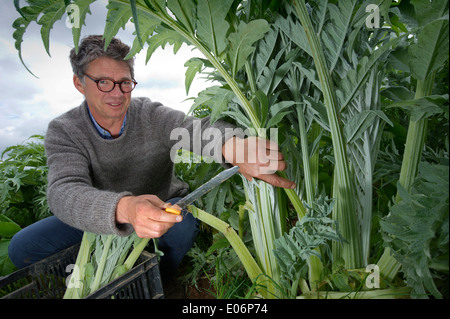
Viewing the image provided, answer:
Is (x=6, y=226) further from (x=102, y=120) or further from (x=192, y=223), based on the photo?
(x=192, y=223)

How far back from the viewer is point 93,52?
99cm

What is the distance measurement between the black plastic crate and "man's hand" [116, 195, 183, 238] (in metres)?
0.18

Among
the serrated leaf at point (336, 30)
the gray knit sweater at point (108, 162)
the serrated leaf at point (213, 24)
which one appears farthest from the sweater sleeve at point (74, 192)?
the serrated leaf at point (336, 30)

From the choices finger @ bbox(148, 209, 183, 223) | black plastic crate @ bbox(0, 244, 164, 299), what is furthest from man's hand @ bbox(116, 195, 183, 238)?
black plastic crate @ bbox(0, 244, 164, 299)

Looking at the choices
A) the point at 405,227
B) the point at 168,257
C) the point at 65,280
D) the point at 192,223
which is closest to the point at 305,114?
the point at 405,227

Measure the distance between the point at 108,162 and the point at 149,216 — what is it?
558mm

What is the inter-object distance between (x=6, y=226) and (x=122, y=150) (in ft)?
2.20

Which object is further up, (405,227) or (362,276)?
(405,227)

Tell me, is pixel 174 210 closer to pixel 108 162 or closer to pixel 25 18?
pixel 25 18

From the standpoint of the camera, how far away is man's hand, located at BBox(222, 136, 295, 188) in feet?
2.24

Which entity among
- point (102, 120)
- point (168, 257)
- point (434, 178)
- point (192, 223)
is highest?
point (102, 120)

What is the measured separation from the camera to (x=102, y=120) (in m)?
1.10

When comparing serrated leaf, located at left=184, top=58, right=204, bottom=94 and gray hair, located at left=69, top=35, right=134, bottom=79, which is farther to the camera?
gray hair, located at left=69, top=35, right=134, bottom=79

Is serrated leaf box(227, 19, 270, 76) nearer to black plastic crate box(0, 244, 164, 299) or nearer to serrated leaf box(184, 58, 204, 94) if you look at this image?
serrated leaf box(184, 58, 204, 94)
